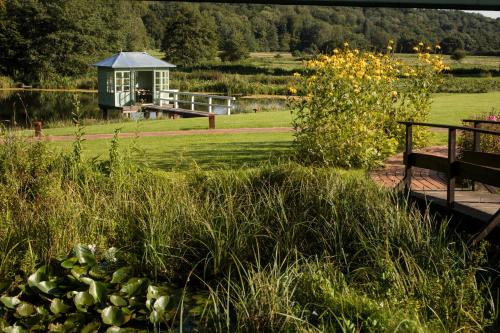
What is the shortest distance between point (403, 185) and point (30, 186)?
3.87m

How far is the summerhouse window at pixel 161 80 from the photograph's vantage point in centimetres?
2786

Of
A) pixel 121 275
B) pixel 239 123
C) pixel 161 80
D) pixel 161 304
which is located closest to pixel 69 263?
pixel 121 275

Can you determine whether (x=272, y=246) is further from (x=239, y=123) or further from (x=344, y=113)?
(x=239, y=123)

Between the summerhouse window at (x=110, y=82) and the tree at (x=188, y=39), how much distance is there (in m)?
31.1

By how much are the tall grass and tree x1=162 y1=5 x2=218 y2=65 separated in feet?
173

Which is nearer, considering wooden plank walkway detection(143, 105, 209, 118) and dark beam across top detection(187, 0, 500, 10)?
dark beam across top detection(187, 0, 500, 10)

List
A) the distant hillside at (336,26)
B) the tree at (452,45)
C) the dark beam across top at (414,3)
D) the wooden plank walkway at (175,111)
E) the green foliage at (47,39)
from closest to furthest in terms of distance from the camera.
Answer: the dark beam across top at (414,3) → the wooden plank walkway at (175,111) → the green foliage at (47,39) → the tree at (452,45) → the distant hillside at (336,26)

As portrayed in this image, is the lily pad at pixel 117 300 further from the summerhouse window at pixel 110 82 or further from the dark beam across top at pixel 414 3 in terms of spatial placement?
the summerhouse window at pixel 110 82

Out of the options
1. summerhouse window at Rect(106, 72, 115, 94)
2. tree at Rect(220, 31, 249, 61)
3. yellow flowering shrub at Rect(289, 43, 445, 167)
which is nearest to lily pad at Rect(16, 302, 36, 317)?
yellow flowering shrub at Rect(289, 43, 445, 167)

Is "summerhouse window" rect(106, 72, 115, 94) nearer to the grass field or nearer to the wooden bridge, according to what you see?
the grass field

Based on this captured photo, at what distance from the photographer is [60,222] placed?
467 cm

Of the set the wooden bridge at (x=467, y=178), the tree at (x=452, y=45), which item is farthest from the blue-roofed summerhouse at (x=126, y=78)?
the tree at (x=452, y=45)

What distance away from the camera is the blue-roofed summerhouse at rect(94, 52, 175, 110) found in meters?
26.4

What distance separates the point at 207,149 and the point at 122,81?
55.2ft
